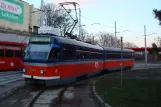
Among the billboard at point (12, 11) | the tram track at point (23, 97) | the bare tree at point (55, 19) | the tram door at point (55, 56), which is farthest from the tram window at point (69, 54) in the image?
the bare tree at point (55, 19)

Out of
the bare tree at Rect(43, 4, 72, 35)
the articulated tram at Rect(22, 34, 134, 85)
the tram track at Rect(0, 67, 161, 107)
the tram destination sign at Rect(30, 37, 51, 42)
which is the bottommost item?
the tram track at Rect(0, 67, 161, 107)

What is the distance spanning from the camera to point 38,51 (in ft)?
58.5

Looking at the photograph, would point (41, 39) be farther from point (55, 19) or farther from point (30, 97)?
point (55, 19)

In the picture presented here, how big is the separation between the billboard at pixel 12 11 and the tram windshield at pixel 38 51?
90.7ft

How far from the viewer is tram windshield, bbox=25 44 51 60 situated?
17578 mm

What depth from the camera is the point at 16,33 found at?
48250 mm

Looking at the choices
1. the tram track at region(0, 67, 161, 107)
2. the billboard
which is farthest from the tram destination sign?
the billboard

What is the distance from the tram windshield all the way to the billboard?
A: 90.7 feet

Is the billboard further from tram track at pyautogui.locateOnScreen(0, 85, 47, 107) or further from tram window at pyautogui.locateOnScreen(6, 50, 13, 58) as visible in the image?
tram track at pyautogui.locateOnScreen(0, 85, 47, 107)

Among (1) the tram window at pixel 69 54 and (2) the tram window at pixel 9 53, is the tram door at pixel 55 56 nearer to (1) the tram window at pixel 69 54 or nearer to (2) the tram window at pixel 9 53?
(1) the tram window at pixel 69 54

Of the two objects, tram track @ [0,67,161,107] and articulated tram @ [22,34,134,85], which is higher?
articulated tram @ [22,34,134,85]

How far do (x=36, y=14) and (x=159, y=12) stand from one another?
44.4 meters

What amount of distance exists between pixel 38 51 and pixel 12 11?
30.5 meters

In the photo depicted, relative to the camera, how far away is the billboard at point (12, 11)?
44531 millimetres
